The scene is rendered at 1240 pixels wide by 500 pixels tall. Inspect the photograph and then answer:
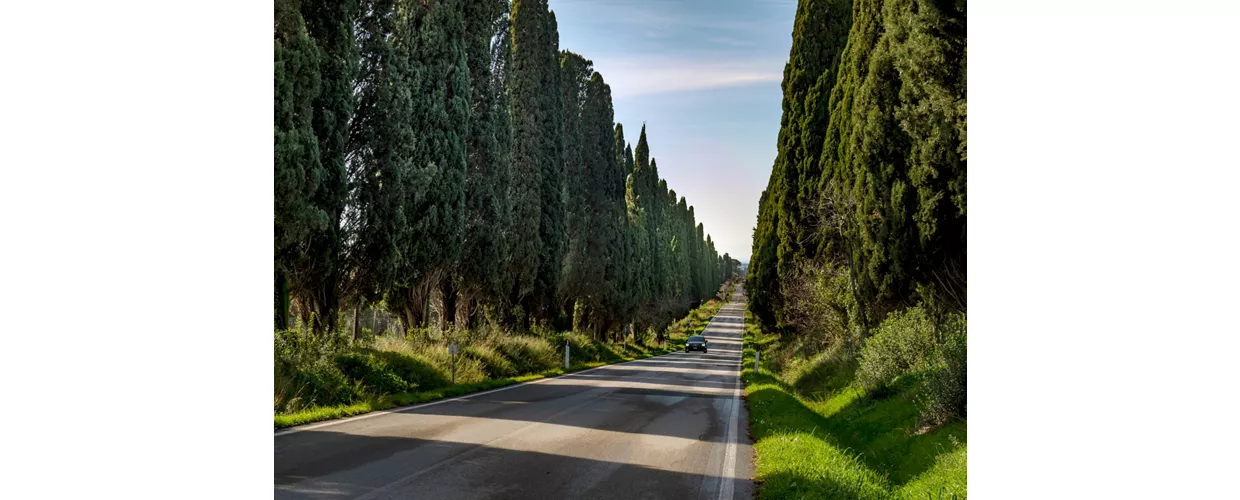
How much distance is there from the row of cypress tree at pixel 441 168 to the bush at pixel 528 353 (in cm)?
175

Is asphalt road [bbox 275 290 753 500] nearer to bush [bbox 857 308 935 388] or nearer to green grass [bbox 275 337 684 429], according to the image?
green grass [bbox 275 337 684 429]

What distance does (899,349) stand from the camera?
1561 centimetres

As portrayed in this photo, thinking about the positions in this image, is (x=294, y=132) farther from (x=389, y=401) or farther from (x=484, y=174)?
(x=484, y=174)

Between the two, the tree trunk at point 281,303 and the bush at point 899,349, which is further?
the tree trunk at point 281,303

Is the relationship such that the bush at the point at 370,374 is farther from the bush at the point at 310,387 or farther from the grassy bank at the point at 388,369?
the bush at the point at 310,387

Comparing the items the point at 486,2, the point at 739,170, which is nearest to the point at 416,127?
the point at 486,2

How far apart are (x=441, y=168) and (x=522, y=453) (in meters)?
12.3

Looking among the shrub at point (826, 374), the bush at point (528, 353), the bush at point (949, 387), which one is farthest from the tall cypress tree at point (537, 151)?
the bush at point (949, 387)

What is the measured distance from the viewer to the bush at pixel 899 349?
14883 millimetres

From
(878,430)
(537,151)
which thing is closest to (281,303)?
(878,430)

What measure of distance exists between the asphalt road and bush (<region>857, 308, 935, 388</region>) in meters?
2.52

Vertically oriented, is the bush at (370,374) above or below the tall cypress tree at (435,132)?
below
